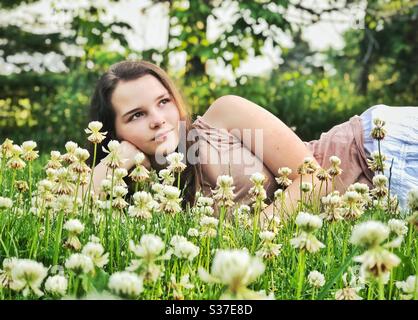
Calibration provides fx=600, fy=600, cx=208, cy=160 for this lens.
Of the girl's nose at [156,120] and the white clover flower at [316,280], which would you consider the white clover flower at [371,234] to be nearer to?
the white clover flower at [316,280]

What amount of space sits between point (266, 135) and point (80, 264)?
7.76 ft

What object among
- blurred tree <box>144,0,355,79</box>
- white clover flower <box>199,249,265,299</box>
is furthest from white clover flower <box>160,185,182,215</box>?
blurred tree <box>144,0,355,79</box>

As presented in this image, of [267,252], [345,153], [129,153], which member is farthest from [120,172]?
[345,153]

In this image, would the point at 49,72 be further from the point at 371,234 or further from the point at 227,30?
the point at 371,234

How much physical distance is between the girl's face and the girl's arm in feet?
1.11

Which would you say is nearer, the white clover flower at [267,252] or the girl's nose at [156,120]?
the white clover flower at [267,252]

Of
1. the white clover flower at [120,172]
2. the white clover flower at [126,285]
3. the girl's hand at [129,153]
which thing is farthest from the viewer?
the girl's hand at [129,153]

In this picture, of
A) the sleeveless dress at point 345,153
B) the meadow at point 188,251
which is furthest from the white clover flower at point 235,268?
the sleeveless dress at point 345,153

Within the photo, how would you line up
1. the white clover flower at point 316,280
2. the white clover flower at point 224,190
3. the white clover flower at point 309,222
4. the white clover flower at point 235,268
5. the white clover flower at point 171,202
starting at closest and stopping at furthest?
the white clover flower at point 235,268 → the white clover flower at point 309,222 → the white clover flower at point 316,280 → the white clover flower at point 171,202 → the white clover flower at point 224,190

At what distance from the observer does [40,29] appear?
16.5m

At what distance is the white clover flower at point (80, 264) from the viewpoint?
1.26 metres

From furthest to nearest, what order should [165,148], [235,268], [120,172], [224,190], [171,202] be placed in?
1. [165,148]
2. [120,172]
3. [224,190]
4. [171,202]
5. [235,268]

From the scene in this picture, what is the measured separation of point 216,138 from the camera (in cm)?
375
